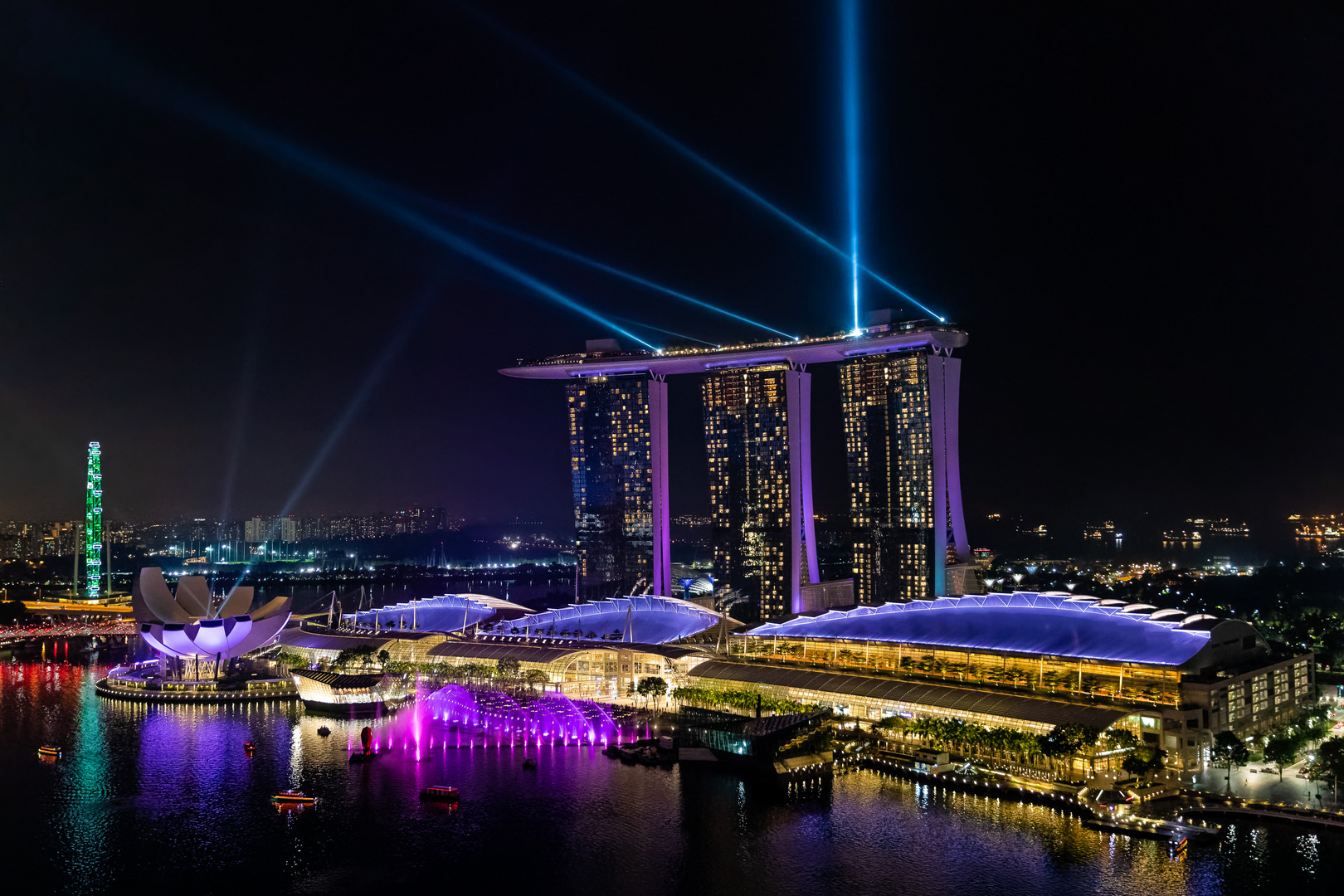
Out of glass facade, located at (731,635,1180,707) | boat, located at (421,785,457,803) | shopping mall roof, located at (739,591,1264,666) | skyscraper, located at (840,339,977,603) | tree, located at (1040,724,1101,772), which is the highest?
skyscraper, located at (840,339,977,603)

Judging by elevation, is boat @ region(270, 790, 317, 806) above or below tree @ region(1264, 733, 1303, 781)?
below

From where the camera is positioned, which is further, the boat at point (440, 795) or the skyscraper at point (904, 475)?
the skyscraper at point (904, 475)

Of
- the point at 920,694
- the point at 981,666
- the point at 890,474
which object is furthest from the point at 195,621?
the point at 890,474

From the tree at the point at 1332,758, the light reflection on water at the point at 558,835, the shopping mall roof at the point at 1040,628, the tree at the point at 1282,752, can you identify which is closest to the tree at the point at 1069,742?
the light reflection on water at the point at 558,835

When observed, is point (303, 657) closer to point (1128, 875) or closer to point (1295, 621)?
point (1128, 875)

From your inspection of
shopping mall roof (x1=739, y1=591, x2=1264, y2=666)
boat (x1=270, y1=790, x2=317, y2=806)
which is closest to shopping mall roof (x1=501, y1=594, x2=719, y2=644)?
shopping mall roof (x1=739, y1=591, x2=1264, y2=666)

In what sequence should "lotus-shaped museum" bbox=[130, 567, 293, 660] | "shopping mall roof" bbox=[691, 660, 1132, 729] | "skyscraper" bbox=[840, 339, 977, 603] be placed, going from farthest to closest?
1. "skyscraper" bbox=[840, 339, 977, 603]
2. "lotus-shaped museum" bbox=[130, 567, 293, 660]
3. "shopping mall roof" bbox=[691, 660, 1132, 729]

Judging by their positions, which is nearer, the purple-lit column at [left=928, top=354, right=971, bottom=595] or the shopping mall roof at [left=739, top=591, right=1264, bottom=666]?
the shopping mall roof at [left=739, top=591, right=1264, bottom=666]

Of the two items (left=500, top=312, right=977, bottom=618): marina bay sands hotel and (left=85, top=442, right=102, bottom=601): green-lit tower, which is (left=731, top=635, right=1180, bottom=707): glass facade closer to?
(left=500, top=312, right=977, bottom=618): marina bay sands hotel

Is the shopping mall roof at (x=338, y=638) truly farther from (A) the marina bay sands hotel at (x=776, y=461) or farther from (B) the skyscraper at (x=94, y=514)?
(B) the skyscraper at (x=94, y=514)
